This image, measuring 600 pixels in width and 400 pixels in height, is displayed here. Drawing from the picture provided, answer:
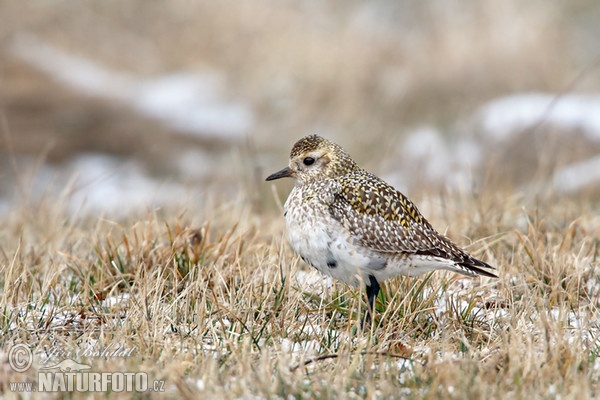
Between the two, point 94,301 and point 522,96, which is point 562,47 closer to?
point 522,96

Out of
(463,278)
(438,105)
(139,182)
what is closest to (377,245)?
(463,278)

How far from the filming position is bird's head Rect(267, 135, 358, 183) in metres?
4.67

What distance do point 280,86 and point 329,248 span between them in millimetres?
11337

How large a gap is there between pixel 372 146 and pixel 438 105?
183cm

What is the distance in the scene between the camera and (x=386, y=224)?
433 cm

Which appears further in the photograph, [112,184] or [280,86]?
[280,86]

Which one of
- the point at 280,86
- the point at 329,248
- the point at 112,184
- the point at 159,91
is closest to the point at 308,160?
the point at 329,248

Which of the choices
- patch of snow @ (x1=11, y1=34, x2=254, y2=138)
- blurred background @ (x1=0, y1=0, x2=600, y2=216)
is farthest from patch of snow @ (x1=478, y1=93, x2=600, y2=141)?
patch of snow @ (x1=11, y1=34, x2=254, y2=138)

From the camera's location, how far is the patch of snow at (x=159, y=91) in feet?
48.7

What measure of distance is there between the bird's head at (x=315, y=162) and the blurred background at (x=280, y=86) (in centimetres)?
527

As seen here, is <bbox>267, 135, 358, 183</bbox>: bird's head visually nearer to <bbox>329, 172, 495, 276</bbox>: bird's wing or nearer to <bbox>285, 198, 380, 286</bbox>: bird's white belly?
<bbox>329, 172, 495, 276</bbox>: bird's wing

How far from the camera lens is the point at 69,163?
12.3m

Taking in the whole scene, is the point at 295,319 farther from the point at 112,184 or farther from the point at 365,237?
the point at 112,184

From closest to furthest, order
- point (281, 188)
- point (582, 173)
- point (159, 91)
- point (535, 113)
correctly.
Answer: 1. point (281, 188)
2. point (582, 173)
3. point (535, 113)
4. point (159, 91)
